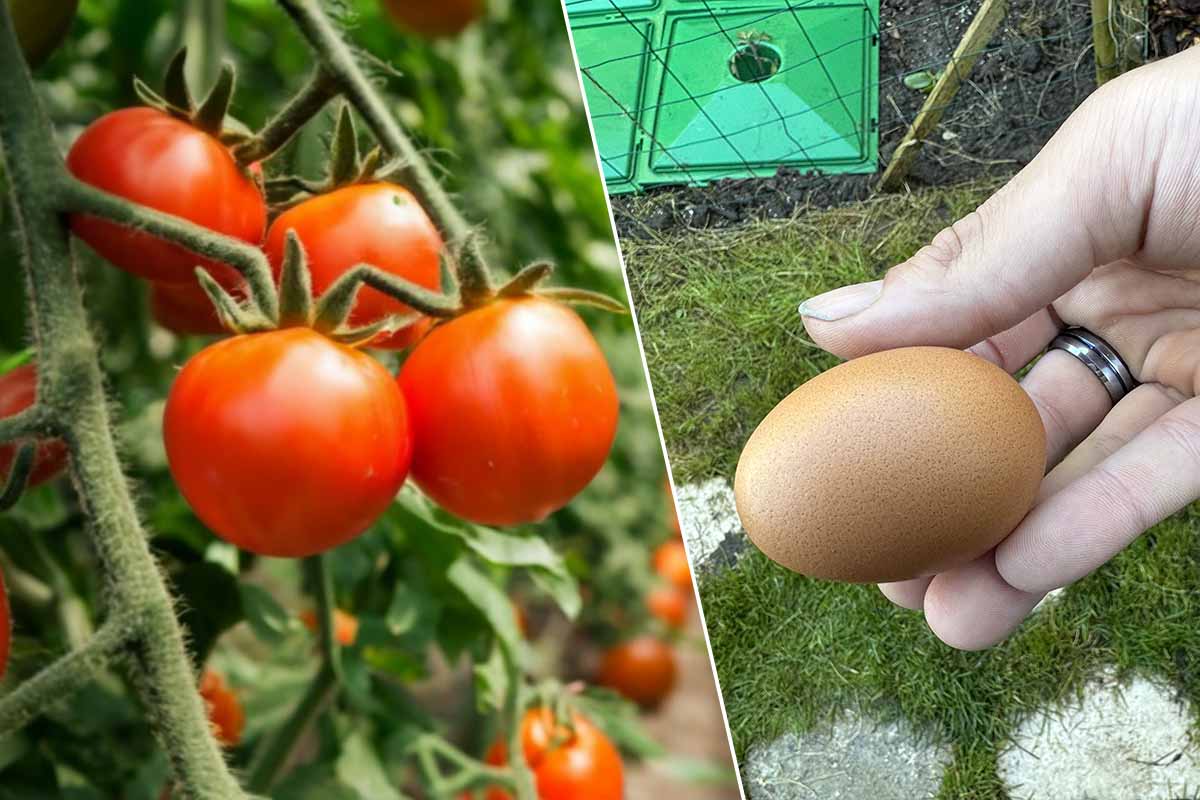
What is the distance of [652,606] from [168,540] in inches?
17.4

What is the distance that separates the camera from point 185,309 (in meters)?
0.45

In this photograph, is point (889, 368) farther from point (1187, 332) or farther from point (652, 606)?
→ point (652, 606)

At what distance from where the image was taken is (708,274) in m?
0.74

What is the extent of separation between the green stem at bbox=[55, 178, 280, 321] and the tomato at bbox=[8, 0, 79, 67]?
0.09m

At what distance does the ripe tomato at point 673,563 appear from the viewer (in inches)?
35.4

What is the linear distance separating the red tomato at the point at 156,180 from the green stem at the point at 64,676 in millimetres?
128

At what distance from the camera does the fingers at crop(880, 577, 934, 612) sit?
62cm

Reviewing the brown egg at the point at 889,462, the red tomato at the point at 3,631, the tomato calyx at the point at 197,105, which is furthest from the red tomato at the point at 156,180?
the brown egg at the point at 889,462

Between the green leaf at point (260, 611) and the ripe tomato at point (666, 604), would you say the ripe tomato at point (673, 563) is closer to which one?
the ripe tomato at point (666, 604)

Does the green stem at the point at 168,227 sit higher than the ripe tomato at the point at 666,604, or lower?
higher

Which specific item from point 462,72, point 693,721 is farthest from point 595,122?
point 693,721

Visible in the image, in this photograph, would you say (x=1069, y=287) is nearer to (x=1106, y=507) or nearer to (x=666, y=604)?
(x=1106, y=507)

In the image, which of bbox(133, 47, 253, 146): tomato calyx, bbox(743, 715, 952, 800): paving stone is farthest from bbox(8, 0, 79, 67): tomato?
bbox(743, 715, 952, 800): paving stone

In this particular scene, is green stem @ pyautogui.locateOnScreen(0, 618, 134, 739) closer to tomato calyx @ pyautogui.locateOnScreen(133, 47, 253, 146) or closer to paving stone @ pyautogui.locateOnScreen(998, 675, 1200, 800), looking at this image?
tomato calyx @ pyautogui.locateOnScreen(133, 47, 253, 146)
